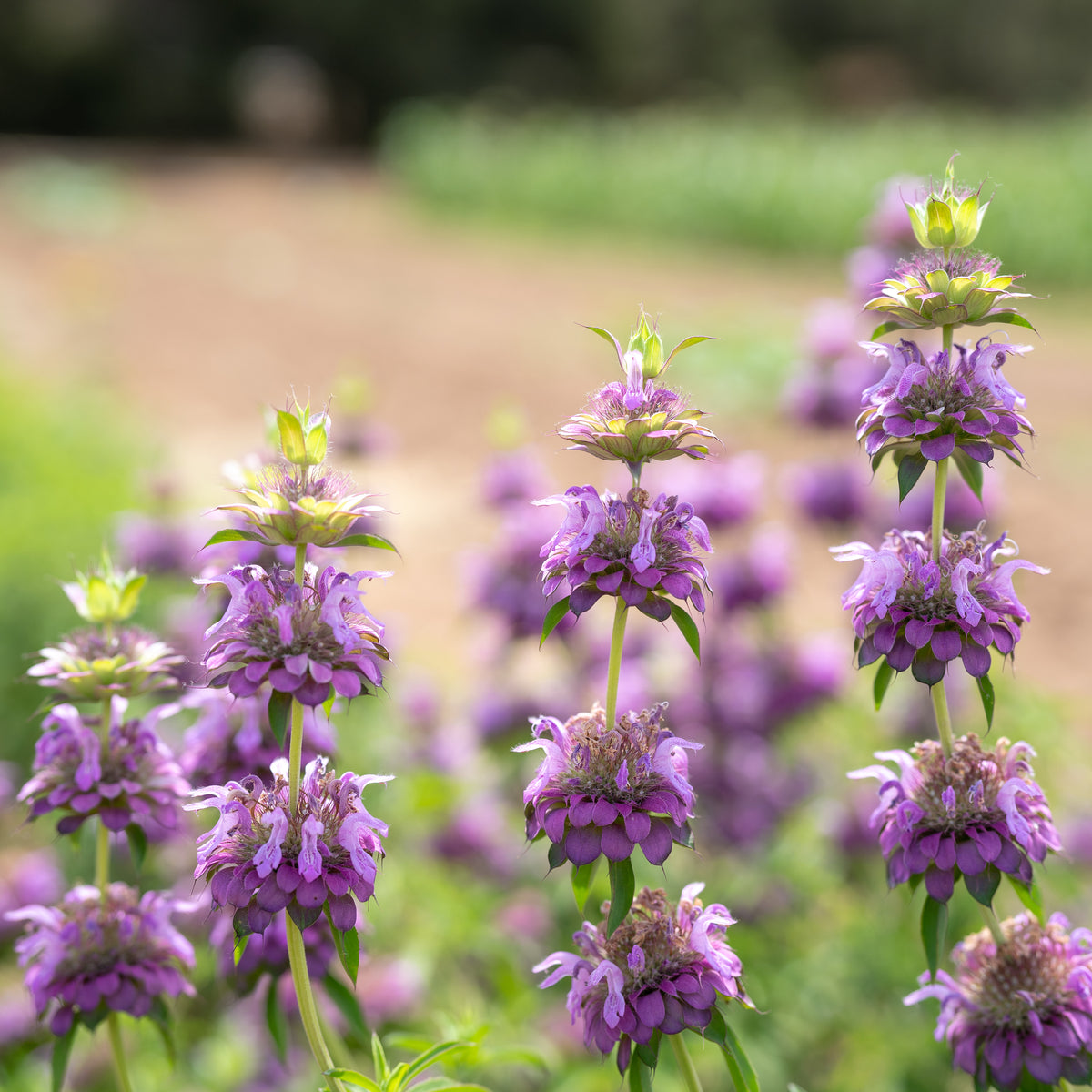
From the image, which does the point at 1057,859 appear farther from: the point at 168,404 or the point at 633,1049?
the point at 168,404

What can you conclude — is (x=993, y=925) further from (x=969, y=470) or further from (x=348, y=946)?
(x=348, y=946)

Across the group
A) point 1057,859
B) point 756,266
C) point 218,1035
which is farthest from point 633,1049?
point 756,266

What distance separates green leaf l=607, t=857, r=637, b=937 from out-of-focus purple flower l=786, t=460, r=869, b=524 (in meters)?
1.96

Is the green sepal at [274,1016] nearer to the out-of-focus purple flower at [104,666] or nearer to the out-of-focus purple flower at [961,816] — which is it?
the out-of-focus purple flower at [104,666]

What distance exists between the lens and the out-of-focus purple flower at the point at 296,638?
1.28 metres

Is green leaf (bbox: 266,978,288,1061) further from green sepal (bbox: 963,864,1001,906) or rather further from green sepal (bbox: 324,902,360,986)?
green sepal (bbox: 963,864,1001,906)

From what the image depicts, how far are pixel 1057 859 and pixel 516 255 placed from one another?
485 inches

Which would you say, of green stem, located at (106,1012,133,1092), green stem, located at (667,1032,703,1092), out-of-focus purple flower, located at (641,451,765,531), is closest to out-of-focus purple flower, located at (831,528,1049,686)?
green stem, located at (667,1032,703,1092)

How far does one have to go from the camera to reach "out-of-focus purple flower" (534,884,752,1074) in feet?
4.48

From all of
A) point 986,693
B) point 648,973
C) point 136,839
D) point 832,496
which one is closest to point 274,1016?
point 136,839

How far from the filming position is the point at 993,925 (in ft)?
4.91

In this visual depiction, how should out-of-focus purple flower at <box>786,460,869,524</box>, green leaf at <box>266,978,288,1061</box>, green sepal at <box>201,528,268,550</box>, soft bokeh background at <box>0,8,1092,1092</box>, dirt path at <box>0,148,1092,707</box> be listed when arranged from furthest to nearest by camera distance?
dirt path at <box>0,148,1092,707</box>
out-of-focus purple flower at <box>786,460,869,524</box>
soft bokeh background at <box>0,8,1092,1092</box>
green leaf at <box>266,978,288,1061</box>
green sepal at <box>201,528,268,550</box>

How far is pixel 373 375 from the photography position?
391 inches

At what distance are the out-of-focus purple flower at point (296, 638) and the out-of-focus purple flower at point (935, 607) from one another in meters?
0.58
